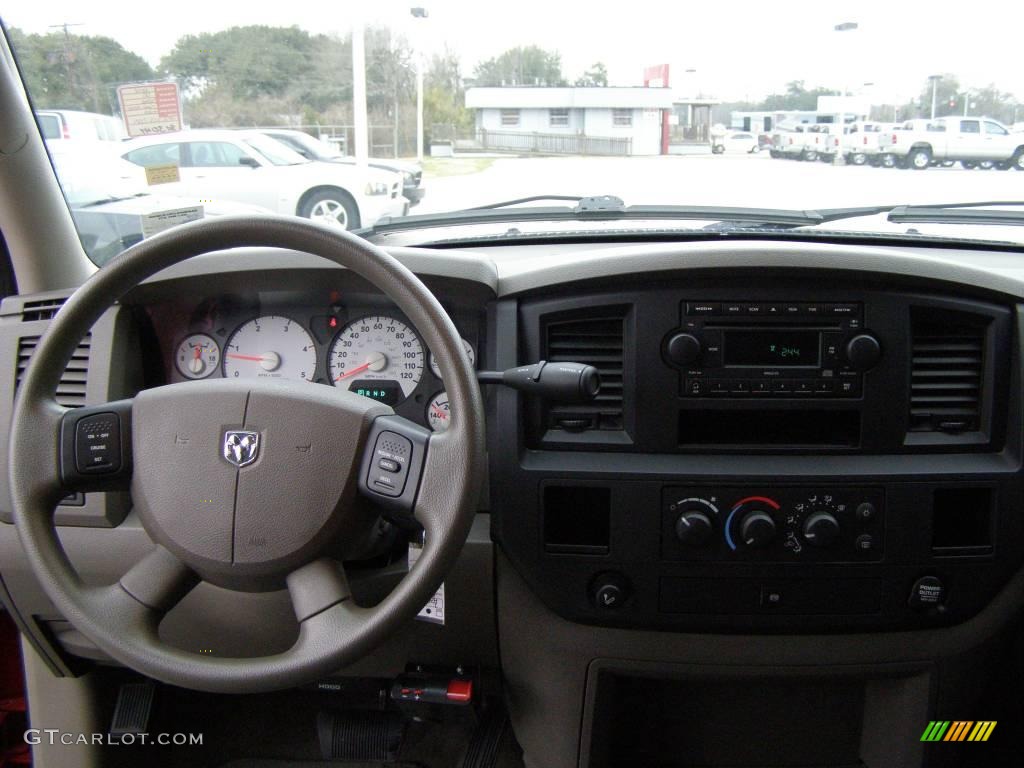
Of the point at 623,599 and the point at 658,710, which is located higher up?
the point at 623,599

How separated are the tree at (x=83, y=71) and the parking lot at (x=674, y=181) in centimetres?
84

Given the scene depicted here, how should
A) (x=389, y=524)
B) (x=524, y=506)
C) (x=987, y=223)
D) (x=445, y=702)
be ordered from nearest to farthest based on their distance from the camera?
(x=389, y=524)
(x=524, y=506)
(x=445, y=702)
(x=987, y=223)

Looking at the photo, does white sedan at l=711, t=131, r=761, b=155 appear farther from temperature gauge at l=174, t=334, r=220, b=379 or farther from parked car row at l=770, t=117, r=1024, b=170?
temperature gauge at l=174, t=334, r=220, b=379

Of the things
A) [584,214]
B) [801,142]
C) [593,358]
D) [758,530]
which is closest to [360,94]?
[584,214]

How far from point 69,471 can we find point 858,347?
1552 millimetres

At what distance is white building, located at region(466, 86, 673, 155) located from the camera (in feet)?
7.72

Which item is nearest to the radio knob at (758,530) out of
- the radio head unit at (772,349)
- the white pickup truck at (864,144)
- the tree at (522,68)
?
the radio head unit at (772,349)

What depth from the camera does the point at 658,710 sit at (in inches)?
85.6

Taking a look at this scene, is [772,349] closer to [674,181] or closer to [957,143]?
[674,181]

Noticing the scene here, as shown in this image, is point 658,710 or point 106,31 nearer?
point 658,710

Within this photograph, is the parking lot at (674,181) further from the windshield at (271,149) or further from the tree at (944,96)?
the windshield at (271,149)

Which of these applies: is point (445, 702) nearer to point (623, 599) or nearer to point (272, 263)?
point (623, 599)

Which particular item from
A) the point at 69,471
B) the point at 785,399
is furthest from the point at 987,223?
the point at 69,471

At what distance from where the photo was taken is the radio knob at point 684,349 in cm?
181
